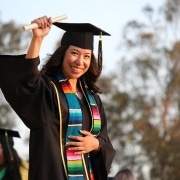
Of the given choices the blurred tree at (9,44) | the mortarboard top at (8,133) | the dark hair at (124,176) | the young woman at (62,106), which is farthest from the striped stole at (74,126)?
the blurred tree at (9,44)

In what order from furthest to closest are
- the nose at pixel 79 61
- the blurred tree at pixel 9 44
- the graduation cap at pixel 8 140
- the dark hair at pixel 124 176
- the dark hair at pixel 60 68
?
the blurred tree at pixel 9 44, the dark hair at pixel 124 176, the graduation cap at pixel 8 140, the dark hair at pixel 60 68, the nose at pixel 79 61

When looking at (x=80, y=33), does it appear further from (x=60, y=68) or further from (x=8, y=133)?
(x=8, y=133)

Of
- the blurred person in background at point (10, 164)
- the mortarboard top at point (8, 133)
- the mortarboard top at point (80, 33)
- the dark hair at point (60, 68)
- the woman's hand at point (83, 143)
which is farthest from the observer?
the mortarboard top at point (8, 133)

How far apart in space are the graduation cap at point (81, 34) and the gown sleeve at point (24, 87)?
628mm

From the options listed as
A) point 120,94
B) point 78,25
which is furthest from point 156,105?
point 78,25

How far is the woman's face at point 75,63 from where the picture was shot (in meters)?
5.22

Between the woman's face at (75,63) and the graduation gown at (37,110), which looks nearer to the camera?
the graduation gown at (37,110)

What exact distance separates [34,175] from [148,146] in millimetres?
25872

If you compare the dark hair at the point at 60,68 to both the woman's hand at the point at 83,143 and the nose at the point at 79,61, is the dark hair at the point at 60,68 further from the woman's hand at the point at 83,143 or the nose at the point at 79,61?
the woman's hand at the point at 83,143

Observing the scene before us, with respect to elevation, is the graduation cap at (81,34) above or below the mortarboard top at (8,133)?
above

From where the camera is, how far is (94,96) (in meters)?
5.49

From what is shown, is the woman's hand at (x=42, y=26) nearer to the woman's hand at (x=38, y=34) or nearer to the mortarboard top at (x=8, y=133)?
the woman's hand at (x=38, y=34)

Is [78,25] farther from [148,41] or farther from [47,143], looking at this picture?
[148,41]

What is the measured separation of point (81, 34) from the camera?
555 centimetres
